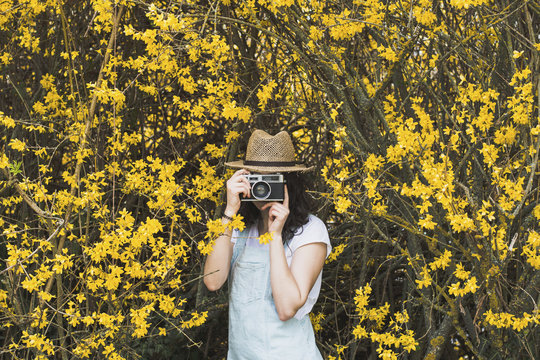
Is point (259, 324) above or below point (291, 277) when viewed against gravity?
below

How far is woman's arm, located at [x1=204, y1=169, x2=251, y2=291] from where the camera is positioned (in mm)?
2393

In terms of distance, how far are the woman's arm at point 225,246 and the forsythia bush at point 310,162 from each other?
0.19 feet

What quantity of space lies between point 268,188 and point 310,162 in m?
1.41

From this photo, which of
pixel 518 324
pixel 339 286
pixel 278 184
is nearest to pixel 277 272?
pixel 278 184

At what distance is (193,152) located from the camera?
3.87m

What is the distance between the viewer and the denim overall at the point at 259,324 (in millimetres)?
2311

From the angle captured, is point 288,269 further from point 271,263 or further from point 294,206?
point 294,206

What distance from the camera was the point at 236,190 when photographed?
2389mm

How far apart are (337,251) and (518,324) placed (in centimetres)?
93

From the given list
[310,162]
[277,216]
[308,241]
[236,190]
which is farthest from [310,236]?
[310,162]

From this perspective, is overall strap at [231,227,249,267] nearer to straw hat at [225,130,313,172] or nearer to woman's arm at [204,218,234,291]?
woman's arm at [204,218,234,291]

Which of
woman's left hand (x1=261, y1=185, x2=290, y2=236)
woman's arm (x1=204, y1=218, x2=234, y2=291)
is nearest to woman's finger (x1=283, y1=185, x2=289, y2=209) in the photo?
woman's left hand (x1=261, y1=185, x2=290, y2=236)

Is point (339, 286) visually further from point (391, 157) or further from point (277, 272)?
point (277, 272)

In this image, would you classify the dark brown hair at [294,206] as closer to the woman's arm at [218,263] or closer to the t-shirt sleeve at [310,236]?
the t-shirt sleeve at [310,236]
